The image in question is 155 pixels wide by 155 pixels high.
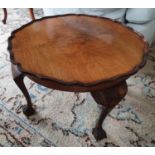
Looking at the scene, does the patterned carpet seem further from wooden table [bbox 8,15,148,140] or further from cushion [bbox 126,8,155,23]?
cushion [bbox 126,8,155,23]

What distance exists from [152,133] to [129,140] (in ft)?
0.43

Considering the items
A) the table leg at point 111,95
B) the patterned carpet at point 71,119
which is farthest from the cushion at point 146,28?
the table leg at point 111,95

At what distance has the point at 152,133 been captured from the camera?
3.74 ft

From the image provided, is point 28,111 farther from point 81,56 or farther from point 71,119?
point 81,56

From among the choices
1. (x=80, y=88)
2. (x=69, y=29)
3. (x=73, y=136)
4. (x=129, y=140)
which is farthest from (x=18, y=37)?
(x=129, y=140)

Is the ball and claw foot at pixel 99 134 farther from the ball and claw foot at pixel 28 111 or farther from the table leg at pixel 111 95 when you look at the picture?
the ball and claw foot at pixel 28 111

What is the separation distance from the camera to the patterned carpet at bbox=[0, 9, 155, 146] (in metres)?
1.10

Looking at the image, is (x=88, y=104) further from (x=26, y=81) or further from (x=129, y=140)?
(x=26, y=81)

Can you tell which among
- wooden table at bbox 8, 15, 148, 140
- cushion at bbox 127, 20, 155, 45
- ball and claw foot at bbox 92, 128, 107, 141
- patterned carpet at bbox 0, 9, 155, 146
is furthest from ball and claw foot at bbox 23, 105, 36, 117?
cushion at bbox 127, 20, 155, 45

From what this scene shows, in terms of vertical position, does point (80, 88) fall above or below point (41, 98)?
above

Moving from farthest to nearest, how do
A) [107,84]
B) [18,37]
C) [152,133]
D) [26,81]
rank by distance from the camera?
[26,81] → [152,133] → [18,37] → [107,84]

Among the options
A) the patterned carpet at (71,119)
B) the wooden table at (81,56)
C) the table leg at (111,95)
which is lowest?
the patterned carpet at (71,119)

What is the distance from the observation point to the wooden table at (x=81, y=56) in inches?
32.7
